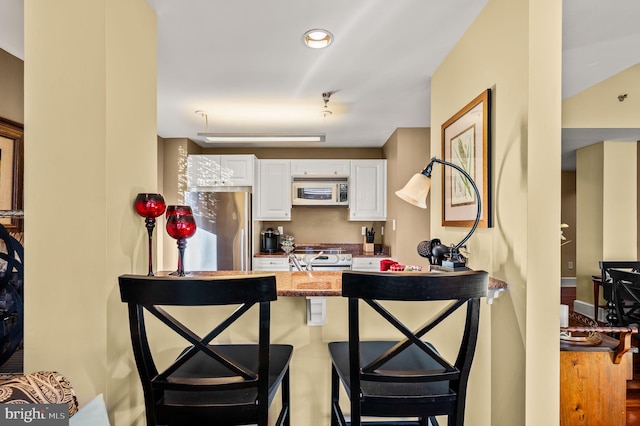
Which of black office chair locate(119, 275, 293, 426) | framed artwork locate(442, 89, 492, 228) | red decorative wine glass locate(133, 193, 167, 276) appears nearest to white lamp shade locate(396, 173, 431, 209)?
framed artwork locate(442, 89, 492, 228)

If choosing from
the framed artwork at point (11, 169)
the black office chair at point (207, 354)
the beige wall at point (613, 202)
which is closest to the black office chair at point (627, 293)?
the beige wall at point (613, 202)

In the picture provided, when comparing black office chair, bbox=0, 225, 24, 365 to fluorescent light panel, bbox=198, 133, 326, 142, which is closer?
black office chair, bbox=0, 225, 24, 365

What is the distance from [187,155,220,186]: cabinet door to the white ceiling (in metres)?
0.93

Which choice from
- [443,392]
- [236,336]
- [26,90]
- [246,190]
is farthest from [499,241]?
[246,190]

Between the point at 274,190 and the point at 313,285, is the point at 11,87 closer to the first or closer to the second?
the point at 313,285

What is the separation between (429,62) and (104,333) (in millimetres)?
2365

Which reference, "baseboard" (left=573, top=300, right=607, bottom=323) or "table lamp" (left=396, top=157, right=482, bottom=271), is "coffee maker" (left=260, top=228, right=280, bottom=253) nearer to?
"table lamp" (left=396, top=157, right=482, bottom=271)

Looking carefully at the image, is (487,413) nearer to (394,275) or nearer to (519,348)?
(519,348)

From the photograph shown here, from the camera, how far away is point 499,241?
157 cm

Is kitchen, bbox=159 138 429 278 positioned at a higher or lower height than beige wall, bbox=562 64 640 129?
lower

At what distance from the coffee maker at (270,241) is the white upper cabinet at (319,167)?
0.85 meters

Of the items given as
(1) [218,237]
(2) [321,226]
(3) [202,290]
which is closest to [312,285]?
(3) [202,290]

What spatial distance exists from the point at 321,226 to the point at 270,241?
2.68ft

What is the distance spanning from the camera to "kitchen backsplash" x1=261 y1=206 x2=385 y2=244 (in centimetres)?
498
